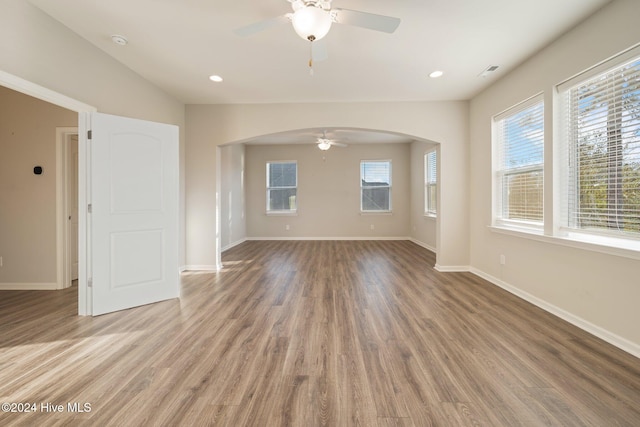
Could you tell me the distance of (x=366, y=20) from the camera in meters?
1.92

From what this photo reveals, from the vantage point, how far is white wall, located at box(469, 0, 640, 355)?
7.13 ft

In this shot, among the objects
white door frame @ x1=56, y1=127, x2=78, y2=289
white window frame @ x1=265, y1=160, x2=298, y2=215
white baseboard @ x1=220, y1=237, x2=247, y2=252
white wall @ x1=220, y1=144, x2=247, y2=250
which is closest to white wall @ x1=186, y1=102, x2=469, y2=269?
white door frame @ x1=56, y1=127, x2=78, y2=289

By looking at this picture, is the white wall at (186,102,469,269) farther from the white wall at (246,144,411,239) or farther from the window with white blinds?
the white wall at (246,144,411,239)

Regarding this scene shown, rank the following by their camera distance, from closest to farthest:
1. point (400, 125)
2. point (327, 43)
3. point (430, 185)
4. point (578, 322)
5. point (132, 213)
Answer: point (578, 322) → point (327, 43) → point (132, 213) → point (400, 125) → point (430, 185)

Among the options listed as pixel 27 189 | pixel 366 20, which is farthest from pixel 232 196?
pixel 366 20

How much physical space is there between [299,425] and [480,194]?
13.3 feet

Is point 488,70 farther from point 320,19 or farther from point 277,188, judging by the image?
point 277,188

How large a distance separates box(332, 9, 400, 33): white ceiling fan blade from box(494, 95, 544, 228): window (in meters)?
2.29

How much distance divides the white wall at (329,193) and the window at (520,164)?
423 centimetres

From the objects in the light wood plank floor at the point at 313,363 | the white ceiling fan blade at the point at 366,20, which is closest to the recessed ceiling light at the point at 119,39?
the white ceiling fan blade at the point at 366,20

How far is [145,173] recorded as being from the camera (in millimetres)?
3143

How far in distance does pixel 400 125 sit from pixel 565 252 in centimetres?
280

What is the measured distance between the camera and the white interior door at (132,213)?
2852 millimetres

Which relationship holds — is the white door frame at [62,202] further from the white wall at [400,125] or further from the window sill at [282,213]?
the window sill at [282,213]
